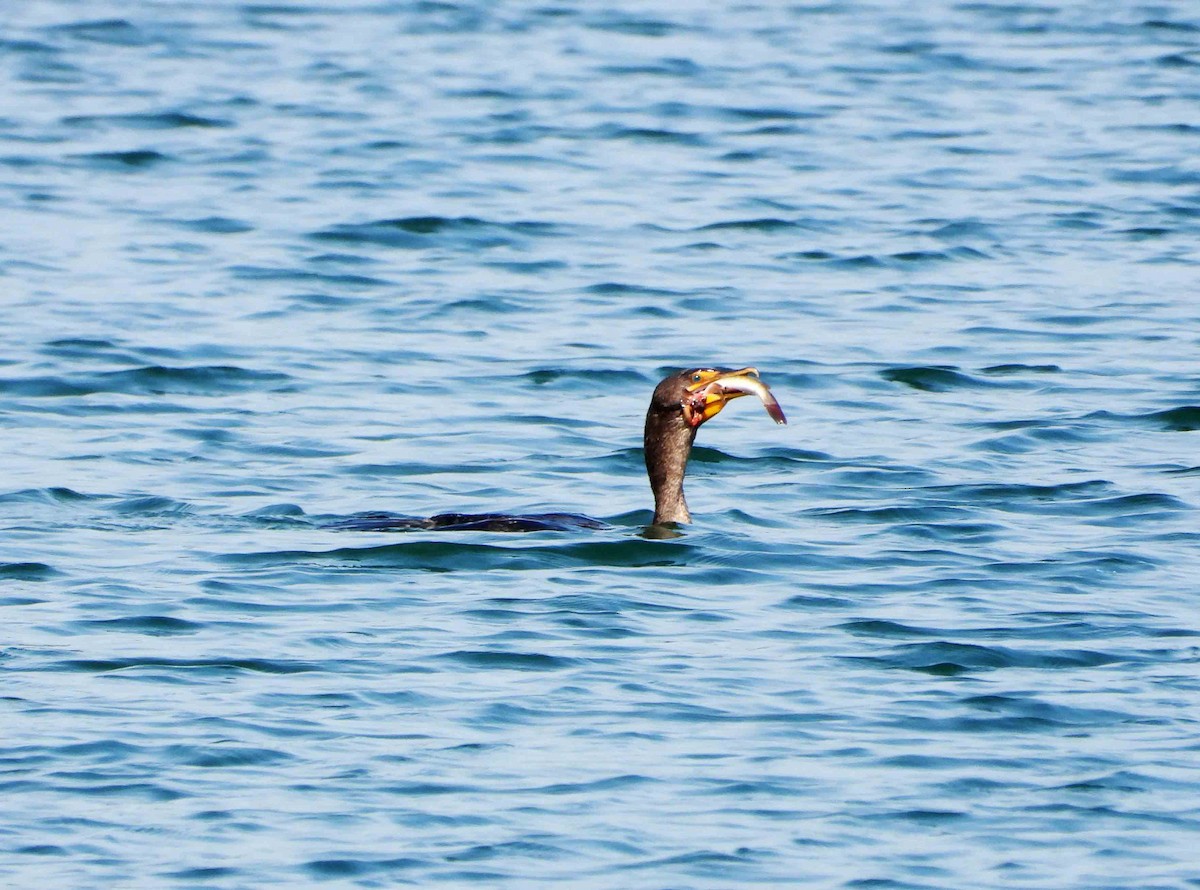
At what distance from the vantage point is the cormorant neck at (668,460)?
12336 mm

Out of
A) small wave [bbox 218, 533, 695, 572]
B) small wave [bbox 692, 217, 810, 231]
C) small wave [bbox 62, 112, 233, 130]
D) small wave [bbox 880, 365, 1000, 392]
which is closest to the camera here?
small wave [bbox 218, 533, 695, 572]

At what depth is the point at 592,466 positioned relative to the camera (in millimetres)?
14117

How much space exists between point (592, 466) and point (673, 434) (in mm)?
1756

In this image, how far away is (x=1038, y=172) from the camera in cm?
2359

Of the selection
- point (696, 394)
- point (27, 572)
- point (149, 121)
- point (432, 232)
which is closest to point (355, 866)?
point (27, 572)

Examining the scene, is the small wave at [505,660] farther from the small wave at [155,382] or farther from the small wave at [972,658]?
the small wave at [155,382]

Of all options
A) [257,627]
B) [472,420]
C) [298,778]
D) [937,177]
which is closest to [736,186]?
[937,177]

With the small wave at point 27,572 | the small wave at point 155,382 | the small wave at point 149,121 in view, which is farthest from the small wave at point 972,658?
the small wave at point 149,121

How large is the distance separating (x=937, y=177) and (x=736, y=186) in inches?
72.1

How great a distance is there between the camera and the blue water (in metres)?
8.27

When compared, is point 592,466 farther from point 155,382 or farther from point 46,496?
point 155,382

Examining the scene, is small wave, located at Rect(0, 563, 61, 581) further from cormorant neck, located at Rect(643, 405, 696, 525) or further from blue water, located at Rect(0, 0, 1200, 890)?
cormorant neck, located at Rect(643, 405, 696, 525)

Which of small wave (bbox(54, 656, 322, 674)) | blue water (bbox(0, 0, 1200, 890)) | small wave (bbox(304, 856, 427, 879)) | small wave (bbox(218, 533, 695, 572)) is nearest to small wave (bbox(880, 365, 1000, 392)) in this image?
blue water (bbox(0, 0, 1200, 890))

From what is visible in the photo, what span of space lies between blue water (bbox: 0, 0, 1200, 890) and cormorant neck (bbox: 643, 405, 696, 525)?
18cm
